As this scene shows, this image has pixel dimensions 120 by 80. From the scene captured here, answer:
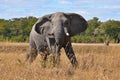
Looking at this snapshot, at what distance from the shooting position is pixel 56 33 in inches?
444

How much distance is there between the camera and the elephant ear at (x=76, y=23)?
12461mm

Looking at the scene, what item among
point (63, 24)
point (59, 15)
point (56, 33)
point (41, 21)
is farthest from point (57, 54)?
point (41, 21)

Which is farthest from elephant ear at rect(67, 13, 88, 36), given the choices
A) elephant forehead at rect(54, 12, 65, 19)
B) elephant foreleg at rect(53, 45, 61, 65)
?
elephant foreleg at rect(53, 45, 61, 65)

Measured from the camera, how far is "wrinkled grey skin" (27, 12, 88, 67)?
1116 cm

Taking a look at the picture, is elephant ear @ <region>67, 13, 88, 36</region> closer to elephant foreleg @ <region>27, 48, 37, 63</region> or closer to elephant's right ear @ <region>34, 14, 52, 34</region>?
elephant's right ear @ <region>34, 14, 52, 34</region>

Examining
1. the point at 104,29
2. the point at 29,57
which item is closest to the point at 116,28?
the point at 104,29

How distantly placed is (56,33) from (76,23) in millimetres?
1527

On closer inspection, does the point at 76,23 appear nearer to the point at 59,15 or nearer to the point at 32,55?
the point at 59,15

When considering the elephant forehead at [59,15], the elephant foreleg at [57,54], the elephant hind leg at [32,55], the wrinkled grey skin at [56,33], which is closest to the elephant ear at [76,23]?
the wrinkled grey skin at [56,33]

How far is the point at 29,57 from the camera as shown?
538 inches

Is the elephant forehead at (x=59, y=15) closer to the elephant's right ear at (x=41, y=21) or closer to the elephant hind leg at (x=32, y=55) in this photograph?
the elephant's right ear at (x=41, y=21)

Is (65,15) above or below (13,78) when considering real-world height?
above

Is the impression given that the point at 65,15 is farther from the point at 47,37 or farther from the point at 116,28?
the point at 116,28

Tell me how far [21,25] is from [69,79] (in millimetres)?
54596
